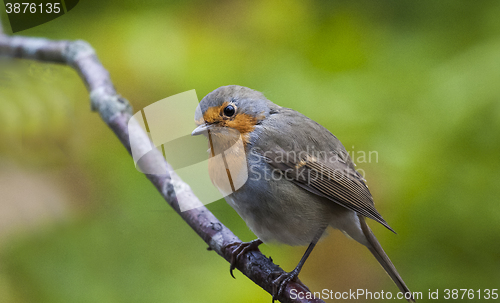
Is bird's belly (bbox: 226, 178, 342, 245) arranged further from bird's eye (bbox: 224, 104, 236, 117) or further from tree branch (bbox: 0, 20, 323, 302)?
bird's eye (bbox: 224, 104, 236, 117)

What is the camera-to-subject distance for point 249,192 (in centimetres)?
177

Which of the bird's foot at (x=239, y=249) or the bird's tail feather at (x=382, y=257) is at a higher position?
the bird's foot at (x=239, y=249)

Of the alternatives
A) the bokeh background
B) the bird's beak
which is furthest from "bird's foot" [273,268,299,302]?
the bird's beak

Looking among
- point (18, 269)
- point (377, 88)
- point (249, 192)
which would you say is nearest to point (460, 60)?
point (377, 88)

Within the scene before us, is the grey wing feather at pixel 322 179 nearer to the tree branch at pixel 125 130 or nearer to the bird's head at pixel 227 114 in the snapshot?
the bird's head at pixel 227 114

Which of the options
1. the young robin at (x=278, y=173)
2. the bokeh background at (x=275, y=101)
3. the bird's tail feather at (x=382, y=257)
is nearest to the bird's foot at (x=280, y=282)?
the young robin at (x=278, y=173)

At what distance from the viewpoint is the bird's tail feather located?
2033 mm

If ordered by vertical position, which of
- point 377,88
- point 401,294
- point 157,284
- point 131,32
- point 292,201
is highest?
point 131,32

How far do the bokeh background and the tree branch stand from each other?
10 cm

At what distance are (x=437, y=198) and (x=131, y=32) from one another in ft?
7.02

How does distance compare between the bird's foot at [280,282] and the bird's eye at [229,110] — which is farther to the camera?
the bird's eye at [229,110]

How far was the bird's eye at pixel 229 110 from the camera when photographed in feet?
6.09

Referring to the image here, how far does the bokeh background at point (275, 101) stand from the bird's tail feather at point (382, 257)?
0.34 ft

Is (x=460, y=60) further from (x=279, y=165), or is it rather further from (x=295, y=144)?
(x=279, y=165)
